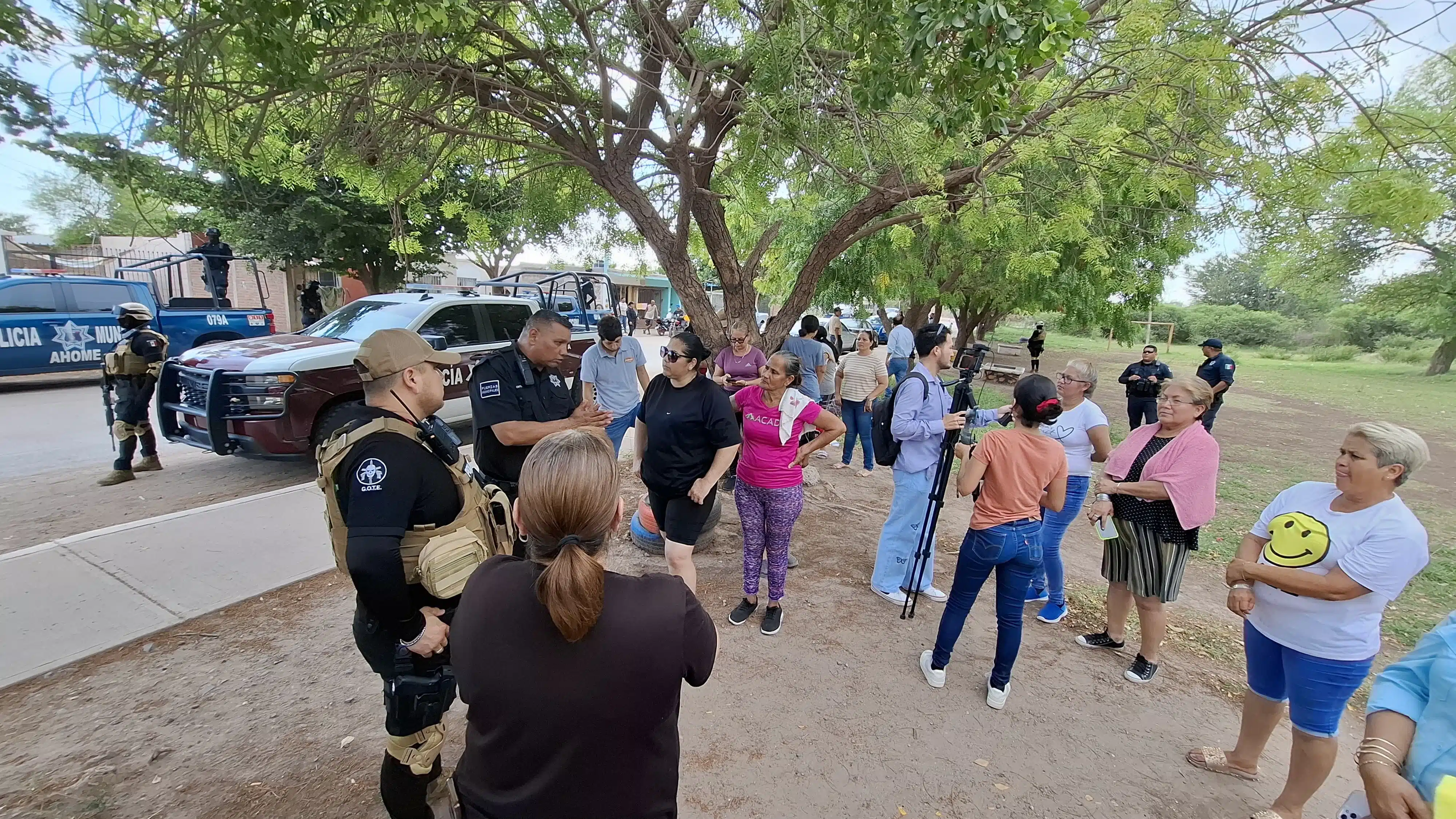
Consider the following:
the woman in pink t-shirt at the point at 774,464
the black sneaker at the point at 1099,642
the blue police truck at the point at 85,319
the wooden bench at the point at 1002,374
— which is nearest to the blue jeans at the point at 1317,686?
the black sneaker at the point at 1099,642

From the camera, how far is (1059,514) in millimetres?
3912

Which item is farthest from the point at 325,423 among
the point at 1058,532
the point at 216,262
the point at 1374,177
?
the point at 1374,177

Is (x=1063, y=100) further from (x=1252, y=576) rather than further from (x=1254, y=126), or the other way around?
(x=1252, y=576)

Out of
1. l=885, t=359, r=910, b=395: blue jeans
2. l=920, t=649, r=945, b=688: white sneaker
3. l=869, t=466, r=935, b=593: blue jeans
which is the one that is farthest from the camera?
l=885, t=359, r=910, b=395: blue jeans

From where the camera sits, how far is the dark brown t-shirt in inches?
47.1

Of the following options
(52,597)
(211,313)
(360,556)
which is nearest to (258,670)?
(52,597)

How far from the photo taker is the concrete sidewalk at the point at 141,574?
317 cm

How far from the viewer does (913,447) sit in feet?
→ 13.2

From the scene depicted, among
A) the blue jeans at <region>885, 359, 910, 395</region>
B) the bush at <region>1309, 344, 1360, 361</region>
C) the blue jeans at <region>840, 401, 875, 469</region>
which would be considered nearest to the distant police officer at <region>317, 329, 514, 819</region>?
the blue jeans at <region>840, 401, 875, 469</region>

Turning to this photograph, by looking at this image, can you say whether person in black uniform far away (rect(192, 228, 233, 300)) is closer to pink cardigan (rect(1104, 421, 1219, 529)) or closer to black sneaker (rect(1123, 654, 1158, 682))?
pink cardigan (rect(1104, 421, 1219, 529))

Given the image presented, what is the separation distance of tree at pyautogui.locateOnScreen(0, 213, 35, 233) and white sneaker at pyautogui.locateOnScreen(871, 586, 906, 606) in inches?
1335

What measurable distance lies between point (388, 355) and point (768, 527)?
234 cm

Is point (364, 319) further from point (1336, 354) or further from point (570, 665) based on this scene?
point (1336, 354)

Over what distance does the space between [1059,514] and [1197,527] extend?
89 centimetres
